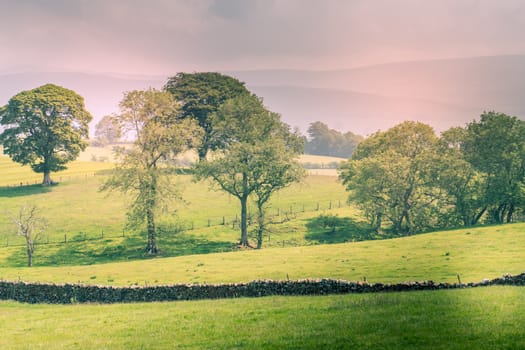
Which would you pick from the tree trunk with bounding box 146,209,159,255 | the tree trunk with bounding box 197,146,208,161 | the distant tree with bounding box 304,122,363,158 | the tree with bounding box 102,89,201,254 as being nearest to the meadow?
the tree trunk with bounding box 146,209,159,255

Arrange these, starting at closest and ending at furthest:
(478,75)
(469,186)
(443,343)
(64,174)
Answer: (443,343) < (478,75) < (469,186) < (64,174)

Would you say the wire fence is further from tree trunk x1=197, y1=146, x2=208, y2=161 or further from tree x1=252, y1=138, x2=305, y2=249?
tree trunk x1=197, y1=146, x2=208, y2=161

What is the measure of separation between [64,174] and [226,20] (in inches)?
2411

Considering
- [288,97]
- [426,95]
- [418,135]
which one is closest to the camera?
[426,95]

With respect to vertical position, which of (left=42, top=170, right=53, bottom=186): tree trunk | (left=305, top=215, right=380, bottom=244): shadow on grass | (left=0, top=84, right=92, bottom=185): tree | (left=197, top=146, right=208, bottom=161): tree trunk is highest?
(left=0, top=84, right=92, bottom=185): tree

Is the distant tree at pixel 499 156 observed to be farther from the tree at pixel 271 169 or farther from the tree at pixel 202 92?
the tree at pixel 202 92

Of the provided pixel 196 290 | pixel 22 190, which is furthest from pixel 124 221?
pixel 196 290

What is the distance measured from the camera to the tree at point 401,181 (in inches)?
2277

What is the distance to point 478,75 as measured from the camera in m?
39.9

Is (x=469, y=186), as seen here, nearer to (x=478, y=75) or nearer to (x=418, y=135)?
(x=418, y=135)

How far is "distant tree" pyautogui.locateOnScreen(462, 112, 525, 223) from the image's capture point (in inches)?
2167

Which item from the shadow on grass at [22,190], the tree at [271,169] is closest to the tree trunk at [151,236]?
the tree at [271,169]

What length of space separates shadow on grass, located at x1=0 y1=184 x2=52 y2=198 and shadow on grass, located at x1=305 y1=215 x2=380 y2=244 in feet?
147

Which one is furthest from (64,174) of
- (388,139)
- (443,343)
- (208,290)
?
(443,343)
